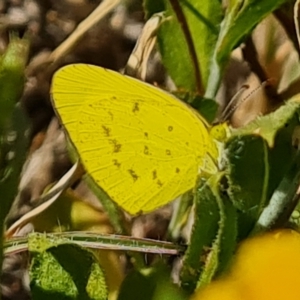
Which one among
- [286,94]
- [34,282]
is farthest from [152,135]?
[34,282]

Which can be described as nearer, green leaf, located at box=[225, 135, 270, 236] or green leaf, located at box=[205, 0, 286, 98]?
green leaf, located at box=[225, 135, 270, 236]

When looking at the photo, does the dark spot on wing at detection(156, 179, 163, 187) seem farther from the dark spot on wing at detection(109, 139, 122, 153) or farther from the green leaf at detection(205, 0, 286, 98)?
the green leaf at detection(205, 0, 286, 98)

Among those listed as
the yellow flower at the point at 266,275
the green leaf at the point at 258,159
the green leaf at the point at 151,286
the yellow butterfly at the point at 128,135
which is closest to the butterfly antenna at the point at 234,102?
the yellow butterfly at the point at 128,135

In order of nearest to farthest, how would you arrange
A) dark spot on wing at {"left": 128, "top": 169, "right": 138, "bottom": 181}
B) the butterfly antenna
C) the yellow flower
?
the yellow flower, dark spot on wing at {"left": 128, "top": 169, "right": 138, "bottom": 181}, the butterfly antenna

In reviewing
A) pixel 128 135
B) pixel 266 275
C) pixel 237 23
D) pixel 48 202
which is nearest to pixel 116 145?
pixel 128 135

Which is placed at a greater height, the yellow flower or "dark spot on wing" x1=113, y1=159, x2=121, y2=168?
the yellow flower

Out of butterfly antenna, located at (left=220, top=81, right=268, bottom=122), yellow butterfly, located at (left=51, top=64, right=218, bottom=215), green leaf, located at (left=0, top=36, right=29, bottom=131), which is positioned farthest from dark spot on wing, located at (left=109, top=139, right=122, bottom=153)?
green leaf, located at (left=0, top=36, right=29, bottom=131)
